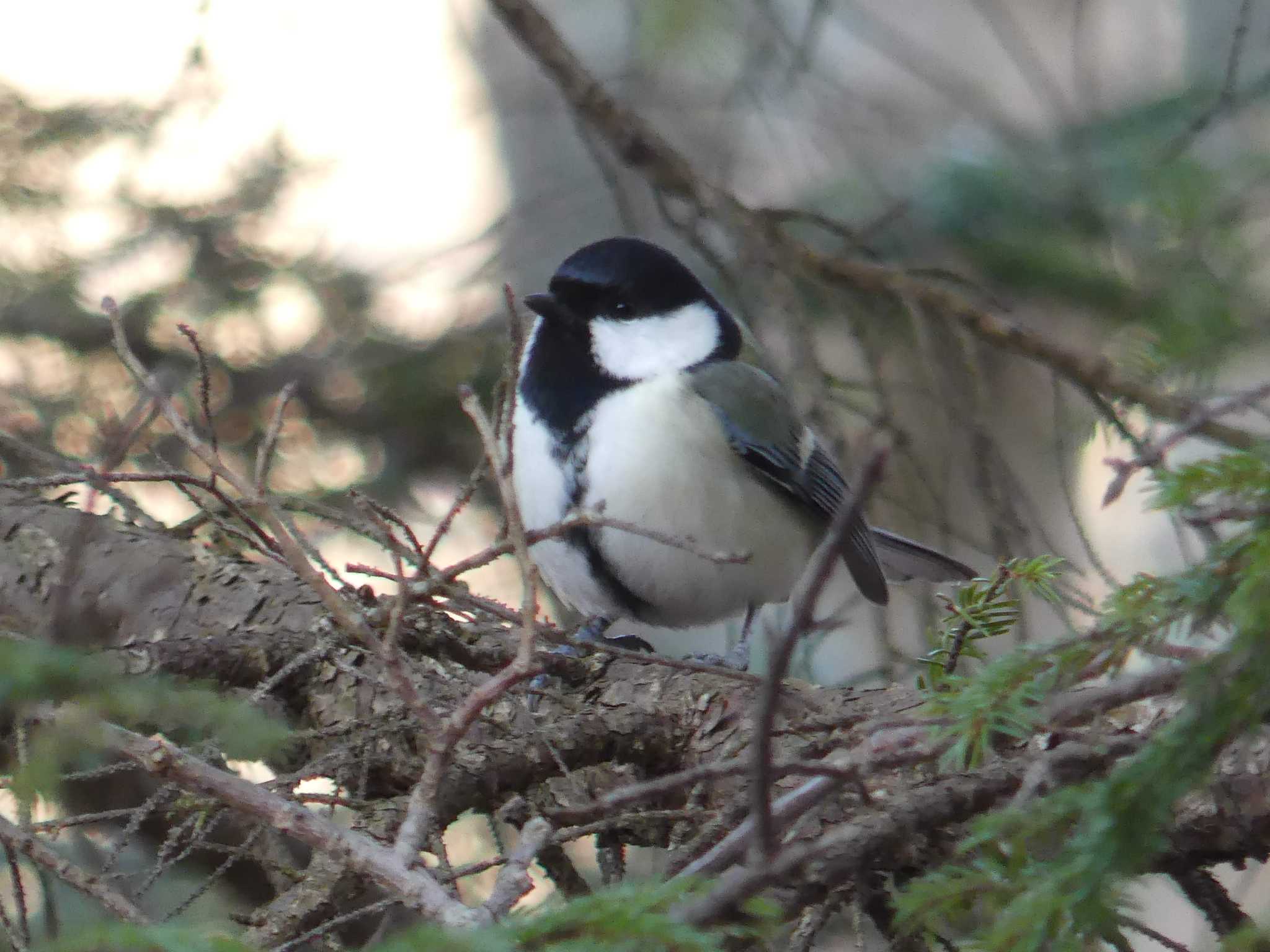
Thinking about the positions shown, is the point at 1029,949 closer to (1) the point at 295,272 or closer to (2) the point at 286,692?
(2) the point at 286,692

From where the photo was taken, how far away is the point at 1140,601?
88 cm

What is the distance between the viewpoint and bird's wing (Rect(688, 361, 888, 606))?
2.13 meters

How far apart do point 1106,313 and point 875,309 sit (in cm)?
45

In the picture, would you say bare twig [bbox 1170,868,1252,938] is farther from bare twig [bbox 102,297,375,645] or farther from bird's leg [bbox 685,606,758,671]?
bird's leg [bbox 685,606,758,671]

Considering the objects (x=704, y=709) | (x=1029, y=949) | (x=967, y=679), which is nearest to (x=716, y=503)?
(x=704, y=709)

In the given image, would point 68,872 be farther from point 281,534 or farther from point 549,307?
point 549,307

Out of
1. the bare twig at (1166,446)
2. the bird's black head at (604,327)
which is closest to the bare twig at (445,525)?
the bare twig at (1166,446)

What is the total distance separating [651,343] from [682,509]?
33cm

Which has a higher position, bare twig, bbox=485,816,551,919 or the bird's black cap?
the bird's black cap

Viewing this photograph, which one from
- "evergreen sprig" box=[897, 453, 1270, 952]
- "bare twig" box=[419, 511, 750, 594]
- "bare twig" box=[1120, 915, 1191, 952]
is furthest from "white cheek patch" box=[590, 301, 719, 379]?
"bare twig" box=[1120, 915, 1191, 952]

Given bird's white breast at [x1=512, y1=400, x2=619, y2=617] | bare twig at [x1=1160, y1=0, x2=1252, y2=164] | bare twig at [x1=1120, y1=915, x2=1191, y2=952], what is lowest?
bare twig at [x1=1120, y1=915, x2=1191, y2=952]

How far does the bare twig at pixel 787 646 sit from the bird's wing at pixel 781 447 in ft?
4.48

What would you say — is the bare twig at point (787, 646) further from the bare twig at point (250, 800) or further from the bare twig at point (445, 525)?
the bare twig at point (445, 525)

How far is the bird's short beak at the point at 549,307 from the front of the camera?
210 centimetres
